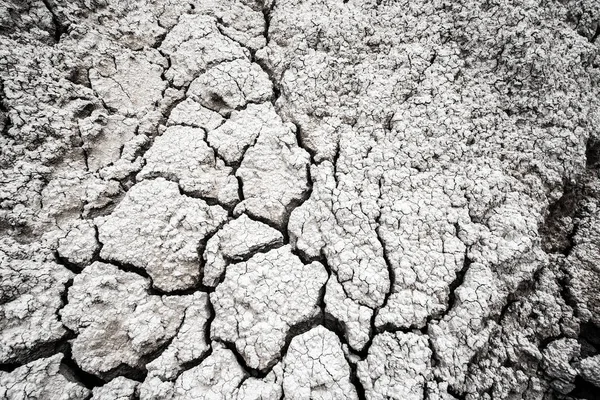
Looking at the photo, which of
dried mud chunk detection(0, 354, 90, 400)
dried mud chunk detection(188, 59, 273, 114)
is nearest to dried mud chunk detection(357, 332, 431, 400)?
dried mud chunk detection(0, 354, 90, 400)

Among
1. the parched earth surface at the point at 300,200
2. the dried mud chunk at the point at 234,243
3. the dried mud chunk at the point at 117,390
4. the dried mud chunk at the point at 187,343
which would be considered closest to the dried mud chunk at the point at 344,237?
the parched earth surface at the point at 300,200

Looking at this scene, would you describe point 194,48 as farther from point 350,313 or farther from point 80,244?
point 350,313

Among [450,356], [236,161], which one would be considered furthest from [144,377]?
[450,356]

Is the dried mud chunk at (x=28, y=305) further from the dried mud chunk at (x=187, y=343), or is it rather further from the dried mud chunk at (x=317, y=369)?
the dried mud chunk at (x=317, y=369)

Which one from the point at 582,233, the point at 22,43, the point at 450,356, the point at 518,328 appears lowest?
the point at 450,356

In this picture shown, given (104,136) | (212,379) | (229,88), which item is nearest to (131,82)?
(104,136)

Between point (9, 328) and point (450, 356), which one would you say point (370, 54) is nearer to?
point (450, 356)
